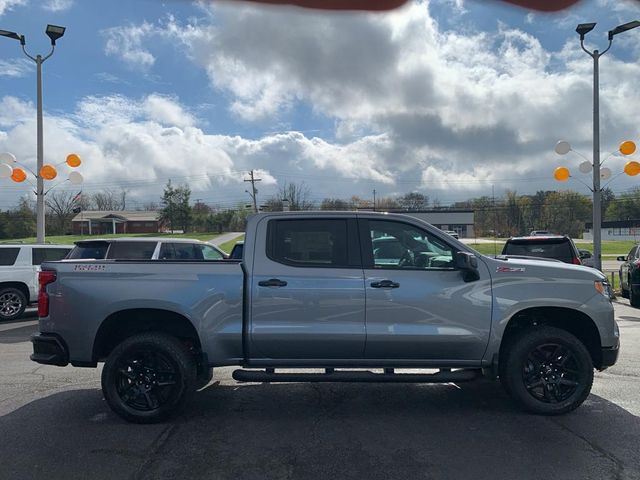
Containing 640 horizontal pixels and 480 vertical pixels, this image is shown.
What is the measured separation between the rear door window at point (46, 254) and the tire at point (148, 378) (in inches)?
344

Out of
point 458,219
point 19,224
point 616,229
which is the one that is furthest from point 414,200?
point 19,224

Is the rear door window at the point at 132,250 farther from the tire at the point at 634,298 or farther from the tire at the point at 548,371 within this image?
the tire at the point at 634,298

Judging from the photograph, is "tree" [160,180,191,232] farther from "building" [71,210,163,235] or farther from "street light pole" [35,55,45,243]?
"street light pole" [35,55,45,243]

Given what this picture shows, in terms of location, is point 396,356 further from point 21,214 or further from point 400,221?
point 21,214

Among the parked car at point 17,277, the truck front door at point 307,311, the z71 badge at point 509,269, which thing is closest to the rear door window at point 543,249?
the z71 badge at point 509,269

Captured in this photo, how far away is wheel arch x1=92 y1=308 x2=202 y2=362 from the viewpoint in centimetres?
493

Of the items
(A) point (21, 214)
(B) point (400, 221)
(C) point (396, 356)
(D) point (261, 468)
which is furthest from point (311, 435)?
(A) point (21, 214)

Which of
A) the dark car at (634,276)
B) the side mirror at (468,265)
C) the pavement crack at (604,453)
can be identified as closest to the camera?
the pavement crack at (604,453)

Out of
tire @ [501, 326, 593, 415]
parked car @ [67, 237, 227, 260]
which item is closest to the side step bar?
tire @ [501, 326, 593, 415]

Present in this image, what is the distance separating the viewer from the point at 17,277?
39.2 feet

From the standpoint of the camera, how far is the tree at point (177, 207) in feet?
201

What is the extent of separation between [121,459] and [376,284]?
2574 mm

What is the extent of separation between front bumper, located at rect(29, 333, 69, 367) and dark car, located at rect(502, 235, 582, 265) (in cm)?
819

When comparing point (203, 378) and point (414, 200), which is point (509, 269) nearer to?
point (203, 378)
